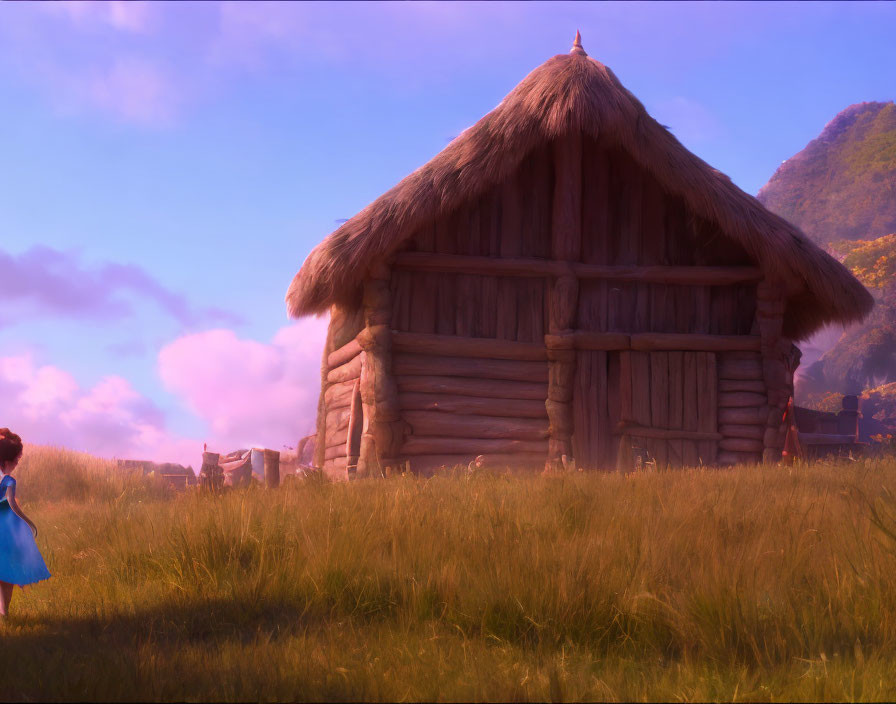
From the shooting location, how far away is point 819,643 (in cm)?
309

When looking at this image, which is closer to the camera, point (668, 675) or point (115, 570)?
point (668, 675)

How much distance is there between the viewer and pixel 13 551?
14.2 feet

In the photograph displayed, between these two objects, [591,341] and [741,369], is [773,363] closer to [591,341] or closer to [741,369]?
[741,369]

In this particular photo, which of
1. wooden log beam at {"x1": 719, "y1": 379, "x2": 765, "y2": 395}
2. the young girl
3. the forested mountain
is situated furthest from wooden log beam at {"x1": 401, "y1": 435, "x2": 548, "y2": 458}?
the forested mountain

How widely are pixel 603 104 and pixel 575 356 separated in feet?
10.8

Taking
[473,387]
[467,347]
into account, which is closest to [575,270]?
[467,347]

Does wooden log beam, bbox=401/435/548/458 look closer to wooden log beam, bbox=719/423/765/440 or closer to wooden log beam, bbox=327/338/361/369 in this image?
wooden log beam, bbox=327/338/361/369

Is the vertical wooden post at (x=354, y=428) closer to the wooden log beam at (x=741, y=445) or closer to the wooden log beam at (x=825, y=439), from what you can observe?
the wooden log beam at (x=741, y=445)

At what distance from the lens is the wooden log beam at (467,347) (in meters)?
10.3

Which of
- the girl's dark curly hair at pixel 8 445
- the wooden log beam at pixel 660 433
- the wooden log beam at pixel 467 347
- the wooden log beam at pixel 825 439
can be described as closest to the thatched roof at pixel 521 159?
the wooden log beam at pixel 467 347

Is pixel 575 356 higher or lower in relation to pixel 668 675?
higher

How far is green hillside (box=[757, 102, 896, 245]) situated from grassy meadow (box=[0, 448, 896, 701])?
72.8 m

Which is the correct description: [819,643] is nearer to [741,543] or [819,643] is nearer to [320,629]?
[741,543]

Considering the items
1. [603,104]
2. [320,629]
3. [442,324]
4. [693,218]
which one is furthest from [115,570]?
[693,218]
